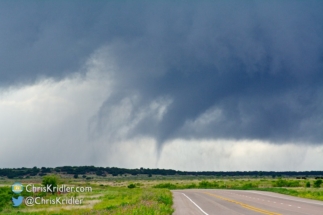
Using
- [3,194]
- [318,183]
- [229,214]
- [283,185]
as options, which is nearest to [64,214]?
[229,214]

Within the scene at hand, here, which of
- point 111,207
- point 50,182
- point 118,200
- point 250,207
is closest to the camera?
point 250,207

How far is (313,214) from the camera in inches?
1245

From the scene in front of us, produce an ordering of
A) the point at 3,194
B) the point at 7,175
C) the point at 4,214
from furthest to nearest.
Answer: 1. the point at 7,175
2. the point at 3,194
3. the point at 4,214

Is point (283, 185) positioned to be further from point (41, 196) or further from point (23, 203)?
point (23, 203)

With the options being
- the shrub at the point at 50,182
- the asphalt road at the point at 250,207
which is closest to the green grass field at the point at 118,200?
the asphalt road at the point at 250,207

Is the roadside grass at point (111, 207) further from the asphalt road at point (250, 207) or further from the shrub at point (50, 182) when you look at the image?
the shrub at point (50, 182)

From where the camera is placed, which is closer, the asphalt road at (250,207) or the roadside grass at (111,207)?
the roadside grass at (111,207)

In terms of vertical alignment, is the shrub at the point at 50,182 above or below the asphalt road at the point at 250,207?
above

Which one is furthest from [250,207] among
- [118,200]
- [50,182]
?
[50,182]

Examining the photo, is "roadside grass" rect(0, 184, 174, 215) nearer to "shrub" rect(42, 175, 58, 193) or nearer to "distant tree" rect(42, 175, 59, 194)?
"distant tree" rect(42, 175, 59, 194)

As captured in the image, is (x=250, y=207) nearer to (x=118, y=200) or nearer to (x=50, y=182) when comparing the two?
(x=118, y=200)

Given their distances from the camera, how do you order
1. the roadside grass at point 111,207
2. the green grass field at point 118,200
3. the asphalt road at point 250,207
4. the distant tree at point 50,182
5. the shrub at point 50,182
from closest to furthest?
the roadside grass at point 111,207 < the asphalt road at point 250,207 < the green grass field at point 118,200 < the distant tree at point 50,182 < the shrub at point 50,182

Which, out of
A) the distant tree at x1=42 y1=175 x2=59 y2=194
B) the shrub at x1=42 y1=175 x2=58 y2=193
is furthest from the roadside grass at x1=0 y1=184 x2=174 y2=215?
the shrub at x1=42 y1=175 x2=58 y2=193

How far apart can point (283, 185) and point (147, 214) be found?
87.8m
